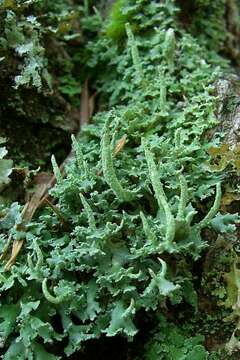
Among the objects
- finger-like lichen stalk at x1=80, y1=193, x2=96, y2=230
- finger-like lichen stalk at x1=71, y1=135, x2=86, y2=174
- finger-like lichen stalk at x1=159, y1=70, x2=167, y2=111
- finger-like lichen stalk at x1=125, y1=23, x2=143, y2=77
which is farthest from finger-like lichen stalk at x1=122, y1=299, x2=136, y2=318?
finger-like lichen stalk at x1=125, y1=23, x2=143, y2=77

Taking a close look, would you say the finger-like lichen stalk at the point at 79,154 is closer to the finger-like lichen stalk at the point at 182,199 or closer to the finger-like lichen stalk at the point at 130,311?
the finger-like lichen stalk at the point at 182,199

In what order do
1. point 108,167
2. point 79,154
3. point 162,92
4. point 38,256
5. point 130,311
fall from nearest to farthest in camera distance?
point 130,311
point 38,256
point 108,167
point 79,154
point 162,92

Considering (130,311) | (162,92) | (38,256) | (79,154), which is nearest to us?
(130,311)

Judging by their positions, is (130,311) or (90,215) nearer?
(130,311)

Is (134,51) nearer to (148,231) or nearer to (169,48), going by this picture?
(169,48)

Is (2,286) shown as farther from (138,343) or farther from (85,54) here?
(85,54)

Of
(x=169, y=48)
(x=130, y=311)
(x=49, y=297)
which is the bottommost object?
(x=130, y=311)

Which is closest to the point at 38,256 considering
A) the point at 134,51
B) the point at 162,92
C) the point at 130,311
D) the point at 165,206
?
the point at 130,311

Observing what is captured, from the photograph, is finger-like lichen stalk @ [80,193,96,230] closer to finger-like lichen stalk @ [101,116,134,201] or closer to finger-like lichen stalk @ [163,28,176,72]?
finger-like lichen stalk @ [101,116,134,201]

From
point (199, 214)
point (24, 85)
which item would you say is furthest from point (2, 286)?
point (24, 85)

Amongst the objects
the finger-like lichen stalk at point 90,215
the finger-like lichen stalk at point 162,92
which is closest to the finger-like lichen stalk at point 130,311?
the finger-like lichen stalk at point 90,215

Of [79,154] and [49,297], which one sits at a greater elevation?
[79,154]
